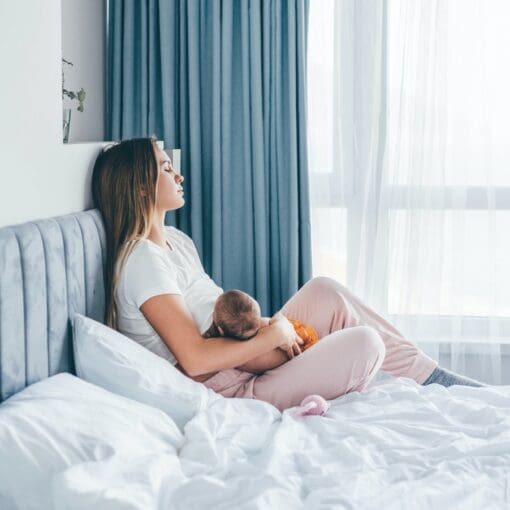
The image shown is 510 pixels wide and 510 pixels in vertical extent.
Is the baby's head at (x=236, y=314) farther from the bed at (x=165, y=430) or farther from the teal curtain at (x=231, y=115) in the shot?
the teal curtain at (x=231, y=115)

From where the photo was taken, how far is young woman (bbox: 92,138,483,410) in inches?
83.4

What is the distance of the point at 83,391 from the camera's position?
65.6 inches

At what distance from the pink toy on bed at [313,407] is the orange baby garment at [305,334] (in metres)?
0.41

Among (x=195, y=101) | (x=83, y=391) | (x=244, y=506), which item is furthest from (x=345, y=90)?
(x=244, y=506)

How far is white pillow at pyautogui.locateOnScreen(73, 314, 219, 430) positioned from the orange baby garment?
1.89ft

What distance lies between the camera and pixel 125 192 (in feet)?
7.72

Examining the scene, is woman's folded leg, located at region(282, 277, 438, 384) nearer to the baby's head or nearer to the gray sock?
the gray sock

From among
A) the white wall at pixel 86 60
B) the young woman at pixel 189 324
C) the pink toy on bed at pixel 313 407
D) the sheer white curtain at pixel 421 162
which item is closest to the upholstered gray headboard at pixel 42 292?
the young woman at pixel 189 324

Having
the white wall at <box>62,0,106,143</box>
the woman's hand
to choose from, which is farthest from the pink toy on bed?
the white wall at <box>62,0,106,143</box>

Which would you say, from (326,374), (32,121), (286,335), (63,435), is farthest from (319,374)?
(32,121)

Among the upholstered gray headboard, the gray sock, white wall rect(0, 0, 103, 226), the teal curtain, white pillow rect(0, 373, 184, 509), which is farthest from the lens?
the teal curtain

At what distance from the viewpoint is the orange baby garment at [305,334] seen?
243cm

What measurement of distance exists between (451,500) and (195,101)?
7.06 feet

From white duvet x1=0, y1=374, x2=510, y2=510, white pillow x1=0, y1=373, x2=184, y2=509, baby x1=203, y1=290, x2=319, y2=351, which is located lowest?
white duvet x1=0, y1=374, x2=510, y2=510
